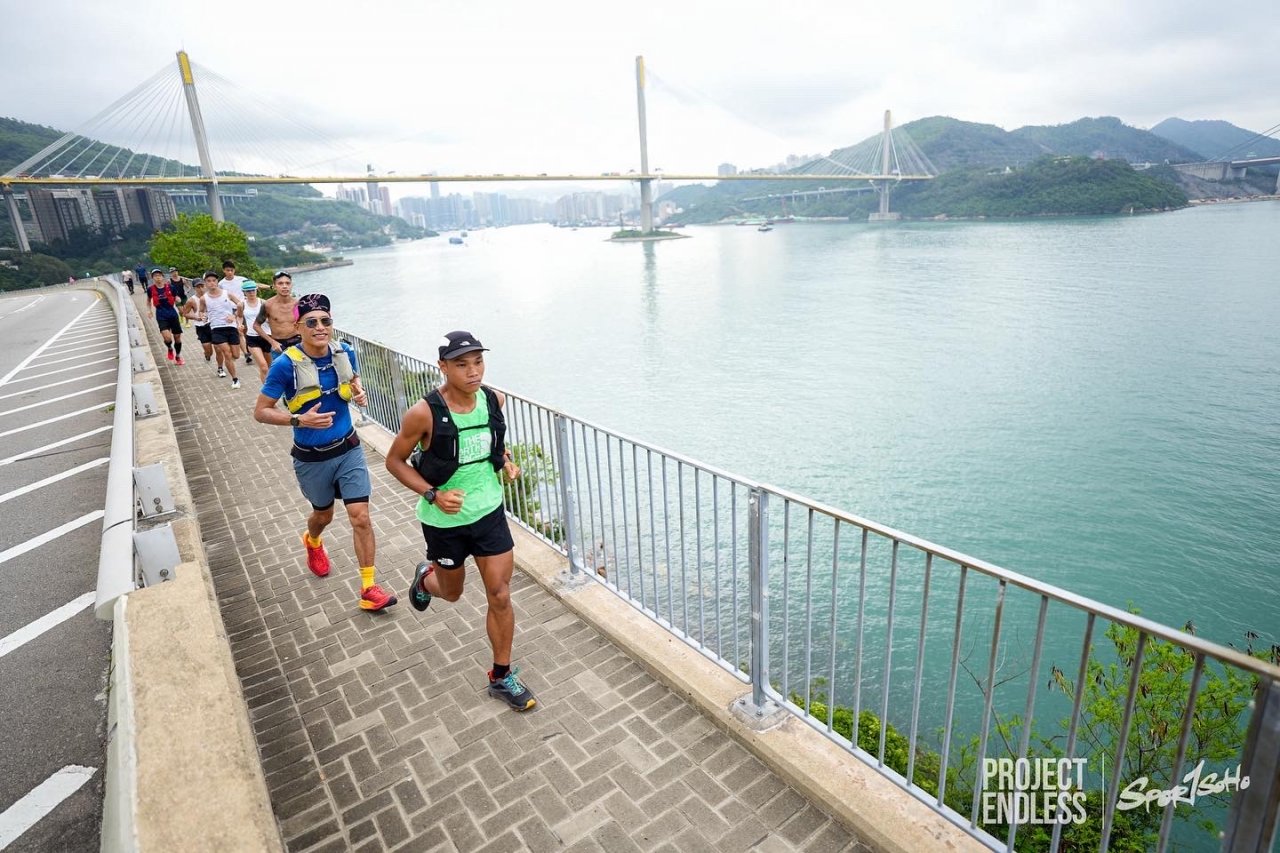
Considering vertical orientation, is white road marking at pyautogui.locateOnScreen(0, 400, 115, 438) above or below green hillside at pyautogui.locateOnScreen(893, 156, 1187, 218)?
below

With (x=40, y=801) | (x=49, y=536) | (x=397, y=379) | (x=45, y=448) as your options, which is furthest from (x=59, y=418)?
(x=40, y=801)

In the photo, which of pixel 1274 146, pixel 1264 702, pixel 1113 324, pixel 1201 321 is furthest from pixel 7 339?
pixel 1274 146

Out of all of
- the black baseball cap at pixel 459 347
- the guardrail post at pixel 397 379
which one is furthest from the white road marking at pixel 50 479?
the black baseball cap at pixel 459 347

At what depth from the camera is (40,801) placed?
3.11 meters

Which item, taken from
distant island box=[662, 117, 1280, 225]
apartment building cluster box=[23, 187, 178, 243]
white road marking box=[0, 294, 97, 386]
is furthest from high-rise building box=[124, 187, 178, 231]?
distant island box=[662, 117, 1280, 225]

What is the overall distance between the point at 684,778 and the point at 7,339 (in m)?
24.3

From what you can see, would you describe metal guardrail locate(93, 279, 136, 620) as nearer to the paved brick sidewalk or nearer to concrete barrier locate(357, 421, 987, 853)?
the paved brick sidewalk

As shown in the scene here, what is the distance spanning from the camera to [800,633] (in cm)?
997

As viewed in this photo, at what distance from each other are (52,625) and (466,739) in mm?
3181

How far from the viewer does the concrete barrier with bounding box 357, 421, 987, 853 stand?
2.71 meters

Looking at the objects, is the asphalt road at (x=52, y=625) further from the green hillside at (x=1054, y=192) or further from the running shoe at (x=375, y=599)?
the green hillside at (x=1054, y=192)

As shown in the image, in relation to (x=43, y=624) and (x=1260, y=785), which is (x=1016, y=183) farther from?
(x=43, y=624)

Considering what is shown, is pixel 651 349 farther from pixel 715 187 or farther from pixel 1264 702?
pixel 715 187

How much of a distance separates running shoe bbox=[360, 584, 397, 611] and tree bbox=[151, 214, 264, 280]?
4192 cm
